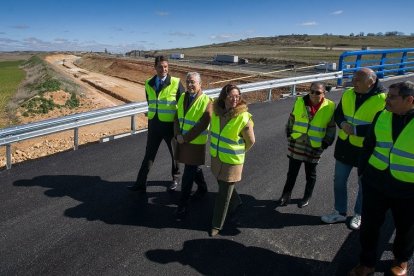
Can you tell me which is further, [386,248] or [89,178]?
[89,178]

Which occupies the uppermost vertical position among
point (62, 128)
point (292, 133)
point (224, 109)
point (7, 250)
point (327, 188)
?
point (224, 109)

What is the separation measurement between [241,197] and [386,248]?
80.4 inches

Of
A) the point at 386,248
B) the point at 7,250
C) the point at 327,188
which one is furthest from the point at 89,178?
the point at 386,248

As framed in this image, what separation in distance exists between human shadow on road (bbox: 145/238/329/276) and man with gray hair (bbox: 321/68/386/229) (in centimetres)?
103

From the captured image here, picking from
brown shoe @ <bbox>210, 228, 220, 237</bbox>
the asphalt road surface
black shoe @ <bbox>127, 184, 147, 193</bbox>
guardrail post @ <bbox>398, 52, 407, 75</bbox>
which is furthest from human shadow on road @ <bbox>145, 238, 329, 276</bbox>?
guardrail post @ <bbox>398, 52, 407, 75</bbox>

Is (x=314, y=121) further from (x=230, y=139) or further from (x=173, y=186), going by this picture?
(x=173, y=186)

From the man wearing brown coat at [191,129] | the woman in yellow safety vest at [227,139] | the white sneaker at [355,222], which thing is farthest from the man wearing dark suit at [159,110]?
the white sneaker at [355,222]

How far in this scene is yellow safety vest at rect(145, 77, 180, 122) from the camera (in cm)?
529

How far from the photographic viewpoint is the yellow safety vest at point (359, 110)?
4004mm

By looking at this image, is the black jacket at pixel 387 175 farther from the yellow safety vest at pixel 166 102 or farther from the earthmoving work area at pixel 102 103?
the earthmoving work area at pixel 102 103

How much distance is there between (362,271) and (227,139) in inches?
76.6

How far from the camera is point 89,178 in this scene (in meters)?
5.94

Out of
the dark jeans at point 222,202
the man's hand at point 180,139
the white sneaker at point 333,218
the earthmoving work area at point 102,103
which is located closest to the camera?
the dark jeans at point 222,202

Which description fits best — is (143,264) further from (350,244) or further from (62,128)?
(62,128)
